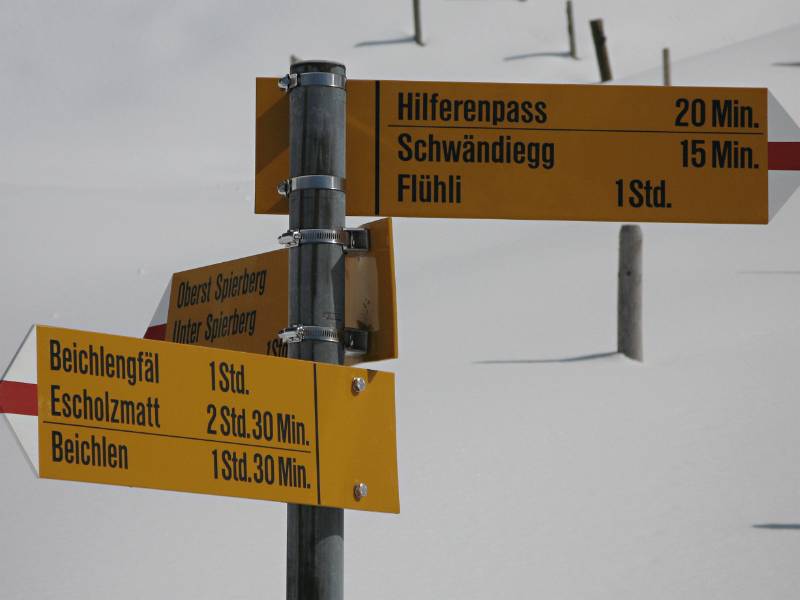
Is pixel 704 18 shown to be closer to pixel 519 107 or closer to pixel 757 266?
pixel 757 266

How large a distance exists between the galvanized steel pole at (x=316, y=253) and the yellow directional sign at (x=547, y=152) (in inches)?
6.0

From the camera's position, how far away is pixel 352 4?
3469 cm

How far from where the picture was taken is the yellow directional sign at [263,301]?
8.96 ft

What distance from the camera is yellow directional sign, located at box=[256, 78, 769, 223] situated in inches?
115

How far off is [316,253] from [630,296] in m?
8.89

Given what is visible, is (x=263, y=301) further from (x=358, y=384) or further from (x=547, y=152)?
(x=547, y=152)

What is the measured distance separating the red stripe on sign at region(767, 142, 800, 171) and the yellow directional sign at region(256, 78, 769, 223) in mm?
18

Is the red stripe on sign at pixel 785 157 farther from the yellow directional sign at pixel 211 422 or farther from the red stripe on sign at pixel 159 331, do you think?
the red stripe on sign at pixel 159 331

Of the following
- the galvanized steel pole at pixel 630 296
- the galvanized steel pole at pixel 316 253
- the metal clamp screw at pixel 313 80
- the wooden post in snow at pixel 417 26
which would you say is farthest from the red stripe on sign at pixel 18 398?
the wooden post in snow at pixel 417 26

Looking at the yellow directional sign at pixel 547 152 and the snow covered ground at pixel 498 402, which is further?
the snow covered ground at pixel 498 402

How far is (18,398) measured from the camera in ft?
7.72

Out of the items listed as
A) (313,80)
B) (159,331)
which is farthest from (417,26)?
(313,80)

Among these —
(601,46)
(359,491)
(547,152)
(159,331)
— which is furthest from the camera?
(601,46)

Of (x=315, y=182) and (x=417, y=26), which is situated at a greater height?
(x=417, y=26)
